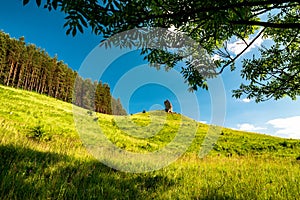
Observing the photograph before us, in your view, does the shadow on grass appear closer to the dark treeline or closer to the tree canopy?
the tree canopy

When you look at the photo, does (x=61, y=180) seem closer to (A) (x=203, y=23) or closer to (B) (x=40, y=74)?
(A) (x=203, y=23)

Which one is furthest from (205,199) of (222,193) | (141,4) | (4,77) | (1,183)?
(4,77)

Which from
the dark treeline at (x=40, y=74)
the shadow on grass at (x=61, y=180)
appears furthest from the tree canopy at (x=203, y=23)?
the dark treeline at (x=40, y=74)

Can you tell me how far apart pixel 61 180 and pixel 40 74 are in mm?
86332

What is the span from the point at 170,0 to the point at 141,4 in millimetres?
660

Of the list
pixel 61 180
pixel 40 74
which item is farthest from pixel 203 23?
pixel 40 74

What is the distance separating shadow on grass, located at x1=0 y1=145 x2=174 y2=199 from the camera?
332cm

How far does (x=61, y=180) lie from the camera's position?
393 centimetres

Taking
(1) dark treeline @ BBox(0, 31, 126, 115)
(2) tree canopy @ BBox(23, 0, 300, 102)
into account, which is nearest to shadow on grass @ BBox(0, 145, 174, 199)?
(2) tree canopy @ BBox(23, 0, 300, 102)

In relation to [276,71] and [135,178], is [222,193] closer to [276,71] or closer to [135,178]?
[135,178]

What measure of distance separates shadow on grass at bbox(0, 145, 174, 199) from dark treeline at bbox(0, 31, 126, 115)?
72131 millimetres

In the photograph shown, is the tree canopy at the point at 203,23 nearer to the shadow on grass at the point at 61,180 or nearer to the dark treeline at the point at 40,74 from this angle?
the shadow on grass at the point at 61,180

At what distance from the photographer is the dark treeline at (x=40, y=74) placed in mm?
68625

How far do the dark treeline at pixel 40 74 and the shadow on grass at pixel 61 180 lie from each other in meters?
72.1
